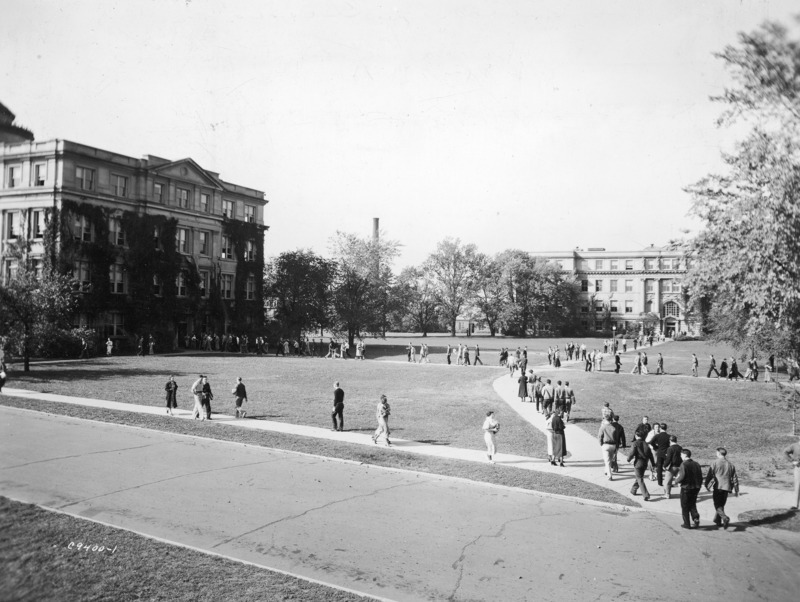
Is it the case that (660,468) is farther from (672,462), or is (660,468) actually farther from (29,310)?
(29,310)

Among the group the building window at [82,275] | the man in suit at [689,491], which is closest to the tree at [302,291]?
the building window at [82,275]

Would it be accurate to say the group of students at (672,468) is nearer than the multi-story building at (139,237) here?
Yes

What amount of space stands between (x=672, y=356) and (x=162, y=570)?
5409cm

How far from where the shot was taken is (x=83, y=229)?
4769 cm

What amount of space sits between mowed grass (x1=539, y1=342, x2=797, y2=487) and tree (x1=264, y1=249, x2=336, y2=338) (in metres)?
28.0

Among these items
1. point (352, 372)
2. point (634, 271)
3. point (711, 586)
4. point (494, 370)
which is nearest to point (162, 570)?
point (711, 586)

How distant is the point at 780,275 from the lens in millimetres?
10211

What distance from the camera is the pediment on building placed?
54.5 metres

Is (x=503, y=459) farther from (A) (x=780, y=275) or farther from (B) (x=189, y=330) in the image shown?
(B) (x=189, y=330)

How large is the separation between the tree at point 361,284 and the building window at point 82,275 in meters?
23.5

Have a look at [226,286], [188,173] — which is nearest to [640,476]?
[188,173]

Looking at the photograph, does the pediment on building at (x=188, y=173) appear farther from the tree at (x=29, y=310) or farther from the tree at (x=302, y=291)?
the tree at (x=29, y=310)

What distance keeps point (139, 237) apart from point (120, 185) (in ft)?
15.4

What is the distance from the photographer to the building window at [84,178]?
1863 inches
